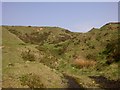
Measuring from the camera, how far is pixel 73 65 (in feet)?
160

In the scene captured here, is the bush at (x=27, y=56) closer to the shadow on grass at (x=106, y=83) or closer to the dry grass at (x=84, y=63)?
the dry grass at (x=84, y=63)

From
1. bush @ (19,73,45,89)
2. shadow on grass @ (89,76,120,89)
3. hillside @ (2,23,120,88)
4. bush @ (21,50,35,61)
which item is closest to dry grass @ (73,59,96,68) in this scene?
hillside @ (2,23,120,88)

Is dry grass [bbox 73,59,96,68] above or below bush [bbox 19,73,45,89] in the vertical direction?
below

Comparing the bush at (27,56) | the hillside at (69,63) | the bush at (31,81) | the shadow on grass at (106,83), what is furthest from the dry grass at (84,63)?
the bush at (31,81)

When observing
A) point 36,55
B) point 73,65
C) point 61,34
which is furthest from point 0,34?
point 61,34

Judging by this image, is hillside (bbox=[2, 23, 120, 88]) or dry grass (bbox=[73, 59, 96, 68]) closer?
hillside (bbox=[2, 23, 120, 88])

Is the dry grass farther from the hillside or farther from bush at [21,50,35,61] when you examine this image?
bush at [21,50,35,61]

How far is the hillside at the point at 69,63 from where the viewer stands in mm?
30347

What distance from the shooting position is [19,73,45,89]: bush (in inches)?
1075

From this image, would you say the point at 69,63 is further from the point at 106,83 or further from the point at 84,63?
the point at 106,83

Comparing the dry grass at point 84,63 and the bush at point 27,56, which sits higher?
the bush at point 27,56

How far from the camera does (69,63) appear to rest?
50969mm

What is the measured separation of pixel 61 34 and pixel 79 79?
209 feet

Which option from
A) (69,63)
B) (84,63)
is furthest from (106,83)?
(69,63)
